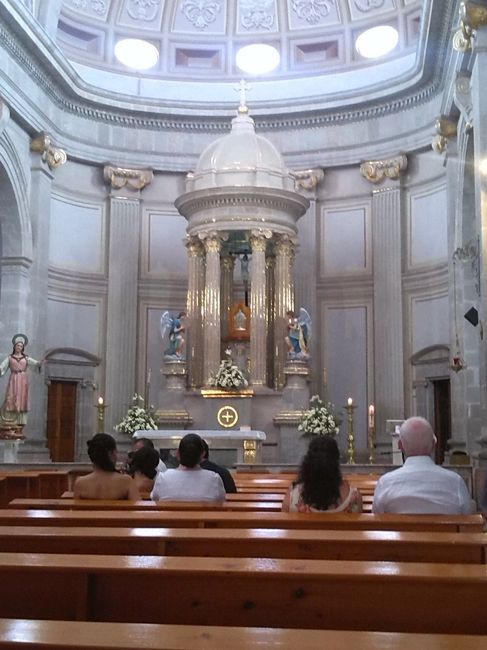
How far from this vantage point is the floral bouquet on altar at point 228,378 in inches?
667

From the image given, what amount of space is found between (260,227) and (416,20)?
6.94 m

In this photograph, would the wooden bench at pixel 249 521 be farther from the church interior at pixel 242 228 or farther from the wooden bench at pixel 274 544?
the church interior at pixel 242 228

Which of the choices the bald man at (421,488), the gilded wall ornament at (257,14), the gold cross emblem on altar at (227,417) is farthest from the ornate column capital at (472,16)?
the gilded wall ornament at (257,14)

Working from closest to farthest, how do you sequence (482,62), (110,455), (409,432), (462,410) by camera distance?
(409,432), (110,455), (482,62), (462,410)

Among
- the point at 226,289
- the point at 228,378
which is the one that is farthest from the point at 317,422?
the point at 226,289

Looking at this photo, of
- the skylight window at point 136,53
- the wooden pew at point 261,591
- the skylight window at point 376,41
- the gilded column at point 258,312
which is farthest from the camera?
the skylight window at point 136,53

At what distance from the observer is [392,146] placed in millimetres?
19750

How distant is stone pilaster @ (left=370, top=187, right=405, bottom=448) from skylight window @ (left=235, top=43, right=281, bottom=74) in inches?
193

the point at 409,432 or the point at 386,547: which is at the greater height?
the point at 409,432

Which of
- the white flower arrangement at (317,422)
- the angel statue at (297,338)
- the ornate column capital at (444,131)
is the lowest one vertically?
the white flower arrangement at (317,422)

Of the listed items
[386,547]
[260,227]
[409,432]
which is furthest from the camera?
[260,227]

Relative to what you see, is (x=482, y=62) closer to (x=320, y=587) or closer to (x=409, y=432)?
Result: (x=409, y=432)

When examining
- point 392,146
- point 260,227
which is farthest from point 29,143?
point 392,146

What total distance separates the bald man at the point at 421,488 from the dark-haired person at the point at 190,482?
1232mm
